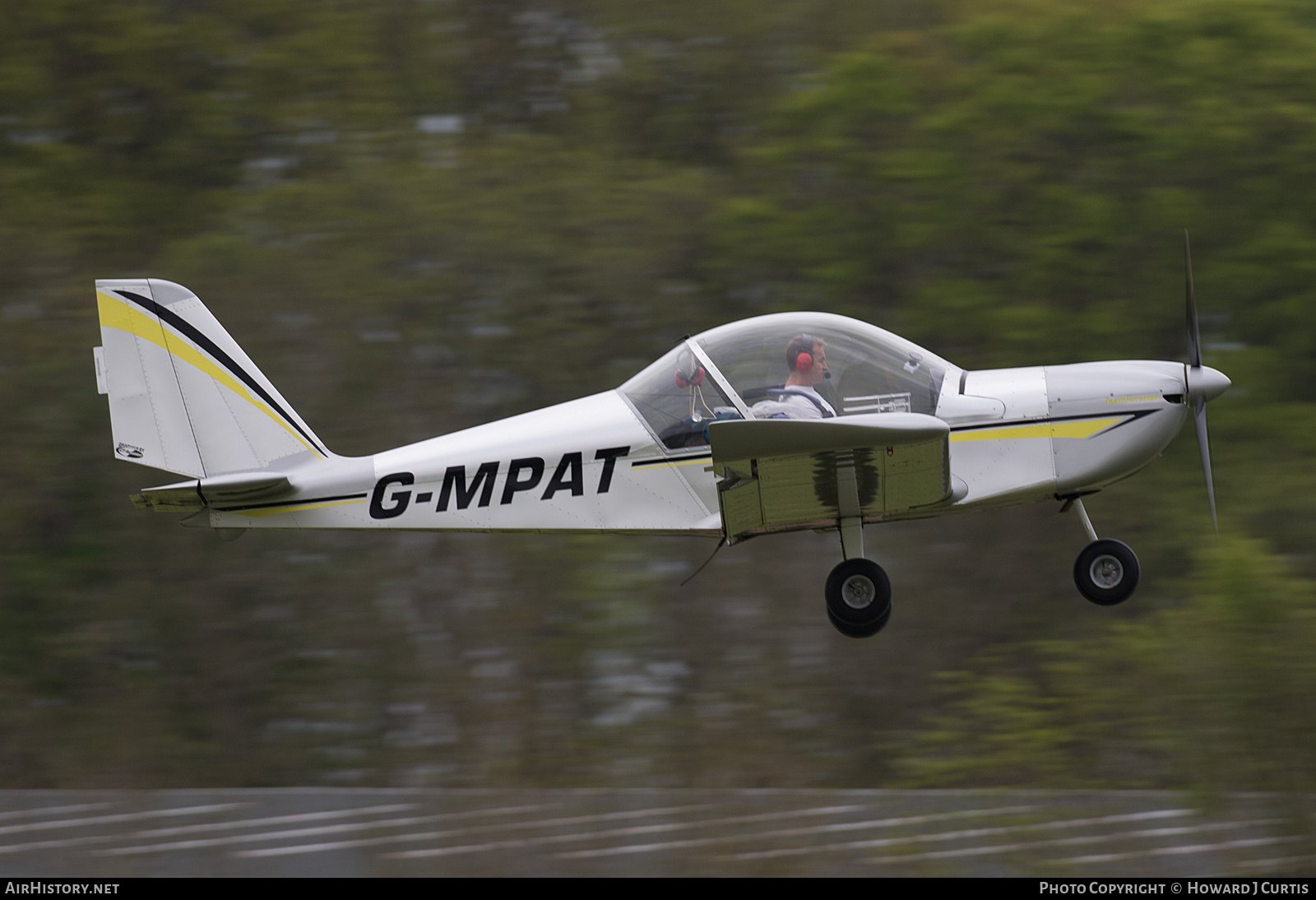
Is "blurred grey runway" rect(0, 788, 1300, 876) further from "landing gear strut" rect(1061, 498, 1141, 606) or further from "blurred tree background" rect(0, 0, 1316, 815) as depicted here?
"landing gear strut" rect(1061, 498, 1141, 606)

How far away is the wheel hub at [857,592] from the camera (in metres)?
7.38

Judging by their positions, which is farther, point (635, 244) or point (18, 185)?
point (18, 185)

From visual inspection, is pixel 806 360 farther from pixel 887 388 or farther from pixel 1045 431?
pixel 1045 431

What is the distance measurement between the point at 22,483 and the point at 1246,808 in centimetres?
1442

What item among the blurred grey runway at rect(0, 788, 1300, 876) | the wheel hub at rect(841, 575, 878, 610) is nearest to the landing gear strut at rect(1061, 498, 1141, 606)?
the wheel hub at rect(841, 575, 878, 610)

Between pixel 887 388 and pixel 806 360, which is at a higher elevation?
pixel 806 360

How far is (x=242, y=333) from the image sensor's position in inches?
612

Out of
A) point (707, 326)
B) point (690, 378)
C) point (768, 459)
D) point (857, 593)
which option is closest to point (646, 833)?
point (707, 326)

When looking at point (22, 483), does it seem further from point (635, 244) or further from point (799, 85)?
point (799, 85)

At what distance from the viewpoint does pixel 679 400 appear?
24.1ft

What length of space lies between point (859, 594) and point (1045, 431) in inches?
52.6

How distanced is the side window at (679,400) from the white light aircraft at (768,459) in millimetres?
10

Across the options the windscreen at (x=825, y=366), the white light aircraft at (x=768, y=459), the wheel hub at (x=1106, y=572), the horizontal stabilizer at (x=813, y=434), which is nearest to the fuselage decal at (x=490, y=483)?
the white light aircraft at (x=768, y=459)
